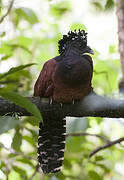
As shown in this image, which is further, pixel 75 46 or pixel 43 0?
pixel 43 0

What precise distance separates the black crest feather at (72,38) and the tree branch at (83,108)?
1.59 ft

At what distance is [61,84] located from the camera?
6.05 feet

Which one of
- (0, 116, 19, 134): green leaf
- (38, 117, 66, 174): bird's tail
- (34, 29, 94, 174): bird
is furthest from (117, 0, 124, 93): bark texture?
(0, 116, 19, 134): green leaf

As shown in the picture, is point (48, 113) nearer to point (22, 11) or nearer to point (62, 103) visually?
point (62, 103)

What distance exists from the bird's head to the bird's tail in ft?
1.34

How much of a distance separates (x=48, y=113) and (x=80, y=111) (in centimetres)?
15

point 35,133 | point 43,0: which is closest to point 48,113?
point 35,133

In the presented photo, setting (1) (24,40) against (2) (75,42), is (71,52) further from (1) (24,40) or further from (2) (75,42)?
(1) (24,40)

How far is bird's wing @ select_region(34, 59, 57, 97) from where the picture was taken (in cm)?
190

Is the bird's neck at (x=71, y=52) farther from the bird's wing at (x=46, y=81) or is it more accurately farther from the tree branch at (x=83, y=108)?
the tree branch at (x=83, y=108)

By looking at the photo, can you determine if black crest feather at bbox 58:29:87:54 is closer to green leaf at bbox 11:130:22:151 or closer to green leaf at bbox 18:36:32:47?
green leaf at bbox 11:130:22:151

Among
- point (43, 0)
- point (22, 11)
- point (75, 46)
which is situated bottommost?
point (75, 46)

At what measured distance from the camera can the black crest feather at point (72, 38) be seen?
203 cm

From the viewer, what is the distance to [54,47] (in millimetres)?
3432
